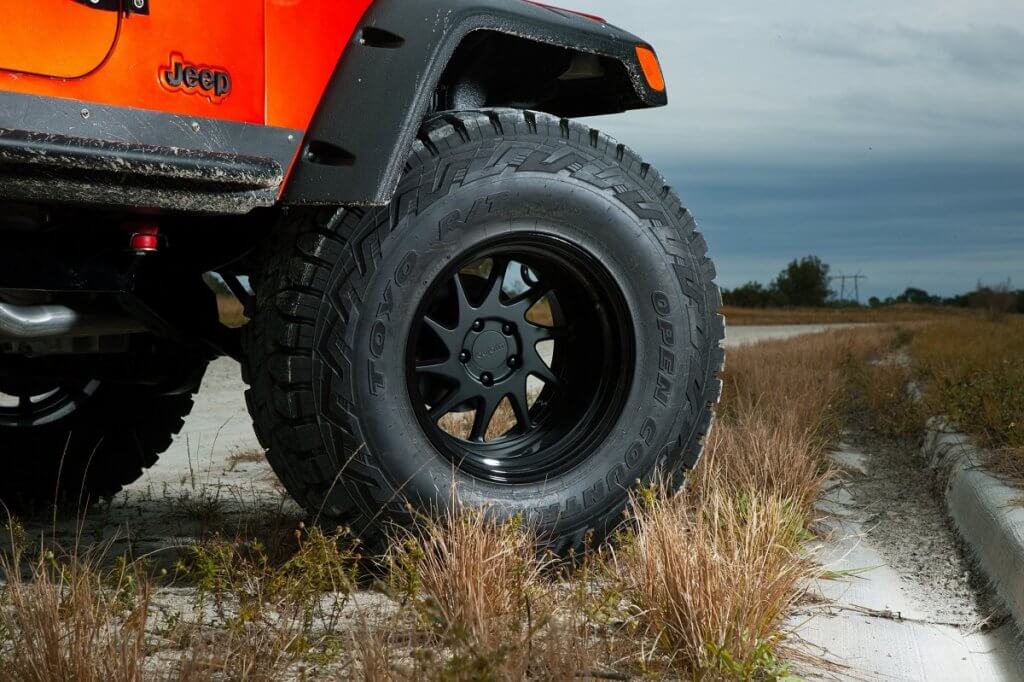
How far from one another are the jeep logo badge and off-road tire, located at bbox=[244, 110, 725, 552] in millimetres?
446

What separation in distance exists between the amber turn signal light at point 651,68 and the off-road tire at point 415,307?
1.13 feet

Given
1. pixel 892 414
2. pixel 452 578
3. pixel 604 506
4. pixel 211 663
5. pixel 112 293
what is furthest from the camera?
pixel 892 414

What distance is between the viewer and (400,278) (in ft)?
10.7

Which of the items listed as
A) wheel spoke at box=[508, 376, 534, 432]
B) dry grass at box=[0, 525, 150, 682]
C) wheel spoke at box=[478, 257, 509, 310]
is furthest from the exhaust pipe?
wheel spoke at box=[508, 376, 534, 432]

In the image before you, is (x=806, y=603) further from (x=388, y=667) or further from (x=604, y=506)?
(x=388, y=667)

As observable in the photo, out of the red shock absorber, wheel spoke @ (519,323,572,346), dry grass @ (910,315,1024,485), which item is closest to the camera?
the red shock absorber

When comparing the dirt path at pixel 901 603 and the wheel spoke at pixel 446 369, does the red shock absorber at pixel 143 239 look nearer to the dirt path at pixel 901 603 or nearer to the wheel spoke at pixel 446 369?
the wheel spoke at pixel 446 369

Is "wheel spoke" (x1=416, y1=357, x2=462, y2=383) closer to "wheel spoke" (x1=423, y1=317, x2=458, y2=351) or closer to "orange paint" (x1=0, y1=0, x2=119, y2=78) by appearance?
"wheel spoke" (x1=423, y1=317, x2=458, y2=351)

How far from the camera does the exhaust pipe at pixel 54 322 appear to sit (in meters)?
3.09

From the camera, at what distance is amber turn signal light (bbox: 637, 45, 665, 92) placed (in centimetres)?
393

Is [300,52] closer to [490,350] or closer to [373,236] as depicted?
[373,236]

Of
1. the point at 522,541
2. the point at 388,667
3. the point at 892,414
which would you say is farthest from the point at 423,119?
the point at 892,414

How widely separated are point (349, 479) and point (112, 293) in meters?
0.91

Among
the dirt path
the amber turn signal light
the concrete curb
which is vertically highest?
the amber turn signal light
